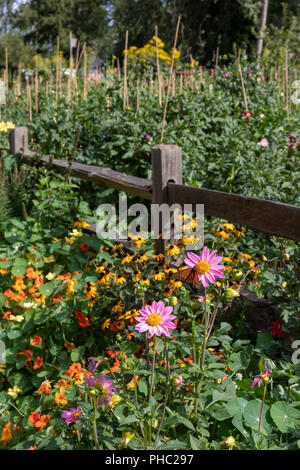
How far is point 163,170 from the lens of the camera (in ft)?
8.09

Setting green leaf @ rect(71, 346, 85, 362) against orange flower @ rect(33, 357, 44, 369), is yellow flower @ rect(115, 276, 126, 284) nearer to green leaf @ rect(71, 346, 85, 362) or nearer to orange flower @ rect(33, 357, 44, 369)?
green leaf @ rect(71, 346, 85, 362)

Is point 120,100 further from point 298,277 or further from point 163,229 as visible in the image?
point 298,277

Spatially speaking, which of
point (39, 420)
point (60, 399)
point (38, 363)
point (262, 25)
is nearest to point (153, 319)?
point (60, 399)

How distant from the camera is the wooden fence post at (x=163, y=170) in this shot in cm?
244

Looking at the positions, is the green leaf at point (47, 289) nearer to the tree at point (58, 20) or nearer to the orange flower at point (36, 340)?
Answer: the orange flower at point (36, 340)

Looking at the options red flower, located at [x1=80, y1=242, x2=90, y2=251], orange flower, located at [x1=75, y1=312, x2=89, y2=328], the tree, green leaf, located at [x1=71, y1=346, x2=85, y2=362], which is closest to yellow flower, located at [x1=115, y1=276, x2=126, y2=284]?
orange flower, located at [x1=75, y1=312, x2=89, y2=328]

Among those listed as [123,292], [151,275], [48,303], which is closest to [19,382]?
[48,303]

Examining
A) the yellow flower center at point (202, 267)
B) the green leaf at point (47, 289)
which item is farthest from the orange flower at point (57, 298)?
the yellow flower center at point (202, 267)

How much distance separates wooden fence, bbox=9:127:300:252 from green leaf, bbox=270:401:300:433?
709mm

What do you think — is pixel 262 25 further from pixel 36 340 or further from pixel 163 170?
pixel 36 340

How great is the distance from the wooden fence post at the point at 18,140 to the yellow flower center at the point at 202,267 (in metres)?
3.48

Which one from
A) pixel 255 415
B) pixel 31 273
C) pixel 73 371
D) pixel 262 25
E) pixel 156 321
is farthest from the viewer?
pixel 262 25

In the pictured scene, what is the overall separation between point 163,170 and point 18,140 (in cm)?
240
